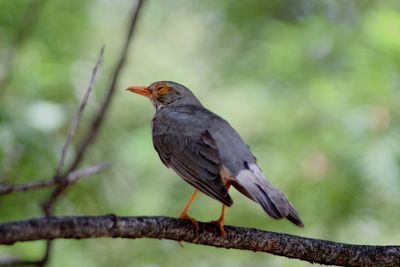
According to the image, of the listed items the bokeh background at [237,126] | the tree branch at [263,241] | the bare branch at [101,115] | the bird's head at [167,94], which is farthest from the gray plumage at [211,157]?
the bokeh background at [237,126]

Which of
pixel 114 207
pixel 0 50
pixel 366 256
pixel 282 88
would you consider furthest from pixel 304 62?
pixel 366 256

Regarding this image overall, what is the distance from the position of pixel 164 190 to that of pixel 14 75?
1814mm

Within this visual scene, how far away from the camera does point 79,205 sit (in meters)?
6.49

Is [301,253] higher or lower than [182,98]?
lower

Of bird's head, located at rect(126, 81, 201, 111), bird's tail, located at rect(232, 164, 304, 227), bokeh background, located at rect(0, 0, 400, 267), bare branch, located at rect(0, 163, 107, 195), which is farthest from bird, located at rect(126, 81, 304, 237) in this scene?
bokeh background, located at rect(0, 0, 400, 267)

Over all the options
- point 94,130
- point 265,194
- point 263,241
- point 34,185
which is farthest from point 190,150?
point 34,185

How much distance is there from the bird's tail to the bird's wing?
0.17 metres

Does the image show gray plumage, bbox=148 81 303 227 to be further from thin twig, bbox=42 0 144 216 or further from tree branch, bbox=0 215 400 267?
thin twig, bbox=42 0 144 216

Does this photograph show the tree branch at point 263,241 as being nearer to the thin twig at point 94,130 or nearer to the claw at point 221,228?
the claw at point 221,228

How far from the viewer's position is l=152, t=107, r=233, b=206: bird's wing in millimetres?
4777

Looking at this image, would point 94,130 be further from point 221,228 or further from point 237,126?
point 237,126

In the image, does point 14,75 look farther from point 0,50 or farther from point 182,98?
point 182,98

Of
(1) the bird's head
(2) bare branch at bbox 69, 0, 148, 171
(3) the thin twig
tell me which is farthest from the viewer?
(1) the bird's head

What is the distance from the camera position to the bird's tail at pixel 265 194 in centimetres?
433
